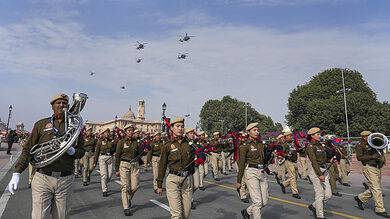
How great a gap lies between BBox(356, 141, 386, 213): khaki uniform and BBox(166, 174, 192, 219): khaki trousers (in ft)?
18.4

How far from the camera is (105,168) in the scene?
1204 cm

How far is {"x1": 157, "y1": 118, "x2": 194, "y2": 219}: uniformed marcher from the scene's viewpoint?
600 centimetres

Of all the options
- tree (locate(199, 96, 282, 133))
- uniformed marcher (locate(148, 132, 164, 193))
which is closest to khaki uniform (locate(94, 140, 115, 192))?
uniformed marcher (locate(148, 132, 164, 193))

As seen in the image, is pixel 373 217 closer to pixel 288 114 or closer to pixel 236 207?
pixel 236 207

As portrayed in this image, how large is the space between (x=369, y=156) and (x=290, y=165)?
13.0 ft

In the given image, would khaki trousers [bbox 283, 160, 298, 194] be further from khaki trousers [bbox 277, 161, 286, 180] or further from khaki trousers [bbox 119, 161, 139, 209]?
khaki trousers [bbox 119, 161, 139, 209]

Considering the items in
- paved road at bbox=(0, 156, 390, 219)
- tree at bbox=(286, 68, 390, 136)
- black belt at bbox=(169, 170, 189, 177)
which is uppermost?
tree at bbox=(286, 68, 390, 136)

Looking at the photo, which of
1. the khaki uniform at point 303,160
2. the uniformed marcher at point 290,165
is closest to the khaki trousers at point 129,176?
the khaki uniform at point 303,160

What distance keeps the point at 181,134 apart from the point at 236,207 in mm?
4415

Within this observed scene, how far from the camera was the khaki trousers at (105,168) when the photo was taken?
11844 millimetres

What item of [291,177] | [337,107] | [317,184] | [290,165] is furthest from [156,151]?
[337,107]

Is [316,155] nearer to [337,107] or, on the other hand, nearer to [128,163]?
[128,163]

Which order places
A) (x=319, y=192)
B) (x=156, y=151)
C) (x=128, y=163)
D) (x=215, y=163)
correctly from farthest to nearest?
(x=215, y=163) → (x=156, y=151) → (x=128, y=163) → (x=319, y=192)

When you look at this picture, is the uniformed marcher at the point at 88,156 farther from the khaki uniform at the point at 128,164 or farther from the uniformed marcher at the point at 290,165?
the uniformed marcher at the point at 290,165
